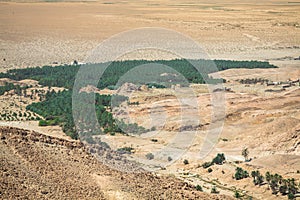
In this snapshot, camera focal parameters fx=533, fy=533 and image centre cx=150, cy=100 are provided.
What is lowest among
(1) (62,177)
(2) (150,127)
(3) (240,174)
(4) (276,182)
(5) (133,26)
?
(2) (150,127)

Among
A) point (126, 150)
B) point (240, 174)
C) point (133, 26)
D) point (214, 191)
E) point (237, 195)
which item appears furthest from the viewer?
point (133, 26)

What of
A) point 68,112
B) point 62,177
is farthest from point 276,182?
point 68,112

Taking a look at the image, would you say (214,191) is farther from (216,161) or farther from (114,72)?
(114,72)

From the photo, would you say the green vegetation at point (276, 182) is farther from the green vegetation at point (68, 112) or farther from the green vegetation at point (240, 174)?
the green vegetation at point (68, 112)

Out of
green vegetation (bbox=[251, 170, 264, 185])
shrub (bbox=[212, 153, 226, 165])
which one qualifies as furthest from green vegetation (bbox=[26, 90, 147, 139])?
green vegetation (bbox=[251, 170, 264, 185])

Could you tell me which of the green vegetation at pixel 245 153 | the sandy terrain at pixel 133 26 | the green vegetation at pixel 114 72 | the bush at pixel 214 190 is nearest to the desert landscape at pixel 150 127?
the green vegetation at pixel 245 153
